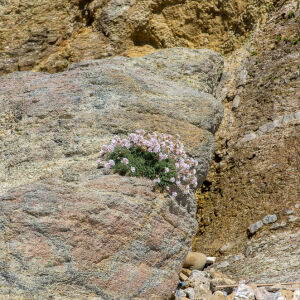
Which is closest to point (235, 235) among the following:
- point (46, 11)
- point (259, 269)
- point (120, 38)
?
point (259, 269)

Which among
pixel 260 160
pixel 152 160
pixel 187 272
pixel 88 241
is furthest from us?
pixel 260 160

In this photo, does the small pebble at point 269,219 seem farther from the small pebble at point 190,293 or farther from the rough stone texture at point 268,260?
the small pebble at point 190,293

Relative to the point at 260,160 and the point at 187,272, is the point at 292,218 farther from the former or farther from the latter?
the point at 187,272

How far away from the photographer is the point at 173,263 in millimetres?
4848

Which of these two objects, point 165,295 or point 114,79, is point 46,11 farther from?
point 165,295

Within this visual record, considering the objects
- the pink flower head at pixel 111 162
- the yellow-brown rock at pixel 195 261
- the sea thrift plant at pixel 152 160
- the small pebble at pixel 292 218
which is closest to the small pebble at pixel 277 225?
the small pebble at pixel 292 218

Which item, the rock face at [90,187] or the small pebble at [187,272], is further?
the small pebble at [187,272]

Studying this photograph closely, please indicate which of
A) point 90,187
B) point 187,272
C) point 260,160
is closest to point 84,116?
point 90,187

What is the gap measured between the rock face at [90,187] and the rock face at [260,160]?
1263 mm

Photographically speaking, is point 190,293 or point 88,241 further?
point 190,293

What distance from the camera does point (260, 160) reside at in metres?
7.50

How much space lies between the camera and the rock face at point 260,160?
6.06 meters

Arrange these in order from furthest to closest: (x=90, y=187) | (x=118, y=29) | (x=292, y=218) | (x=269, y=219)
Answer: (x=118, y=29), (x=269, y=219), (x=292, y=218), (x=90, y=187)

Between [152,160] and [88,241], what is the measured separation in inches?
51.1
